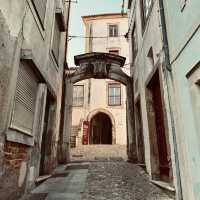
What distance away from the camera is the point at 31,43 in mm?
4395

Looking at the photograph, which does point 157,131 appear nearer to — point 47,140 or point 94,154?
point 47,140

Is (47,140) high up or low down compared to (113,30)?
down

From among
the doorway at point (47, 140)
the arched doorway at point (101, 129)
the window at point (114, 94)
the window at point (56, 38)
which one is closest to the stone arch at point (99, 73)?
the window at point (56, 38)

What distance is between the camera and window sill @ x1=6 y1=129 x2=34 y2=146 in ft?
10.9

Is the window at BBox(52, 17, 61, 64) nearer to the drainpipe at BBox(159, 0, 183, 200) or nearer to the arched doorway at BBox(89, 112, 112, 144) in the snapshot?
the drainpipe at BBox(159, 0, 183, 200)

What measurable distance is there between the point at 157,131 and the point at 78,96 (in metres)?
13.8

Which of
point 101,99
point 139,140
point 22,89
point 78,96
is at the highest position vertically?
point 78,96

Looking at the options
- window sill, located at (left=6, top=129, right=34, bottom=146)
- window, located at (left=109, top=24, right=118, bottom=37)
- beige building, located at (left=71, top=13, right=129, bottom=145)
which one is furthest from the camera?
window, located at (left=109, top=24, right=118, bottom=37)

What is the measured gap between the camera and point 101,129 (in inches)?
788

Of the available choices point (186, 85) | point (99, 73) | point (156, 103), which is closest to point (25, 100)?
point (186, 85)

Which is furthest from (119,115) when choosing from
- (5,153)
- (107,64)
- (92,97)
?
(5,153)

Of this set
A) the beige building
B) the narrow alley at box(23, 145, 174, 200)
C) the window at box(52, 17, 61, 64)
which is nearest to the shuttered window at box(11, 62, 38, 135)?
the narrow alley at box(23, 145, 174, 200)

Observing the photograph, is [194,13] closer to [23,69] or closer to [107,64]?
[23,69]

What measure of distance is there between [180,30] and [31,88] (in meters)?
3.32
